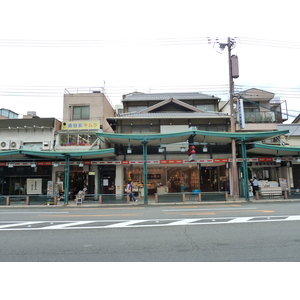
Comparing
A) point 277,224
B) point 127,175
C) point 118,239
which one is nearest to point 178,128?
point 127,175

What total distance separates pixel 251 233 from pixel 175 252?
10.1 feet

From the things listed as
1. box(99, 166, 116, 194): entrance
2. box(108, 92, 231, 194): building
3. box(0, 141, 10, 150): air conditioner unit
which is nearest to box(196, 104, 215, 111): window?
box(108, 92, 231, 194): building

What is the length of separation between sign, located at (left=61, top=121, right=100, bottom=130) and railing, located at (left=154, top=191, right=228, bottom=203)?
32.7 feet

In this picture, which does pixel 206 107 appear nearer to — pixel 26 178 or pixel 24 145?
pixel 24 145

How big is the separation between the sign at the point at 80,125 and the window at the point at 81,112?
4.83 ft

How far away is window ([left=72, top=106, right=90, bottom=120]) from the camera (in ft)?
82.2

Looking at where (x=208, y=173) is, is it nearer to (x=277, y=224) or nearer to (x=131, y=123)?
(x=131, y=123)

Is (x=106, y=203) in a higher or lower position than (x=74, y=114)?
lower

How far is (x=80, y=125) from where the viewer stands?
23641 millimetres

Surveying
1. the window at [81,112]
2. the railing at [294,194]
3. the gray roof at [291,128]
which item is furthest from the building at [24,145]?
the gray roof at [291,128]

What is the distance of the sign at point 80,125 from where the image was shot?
23.5 metres

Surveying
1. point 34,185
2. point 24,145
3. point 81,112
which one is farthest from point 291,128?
point 24,145

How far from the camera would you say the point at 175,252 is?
5848 mm

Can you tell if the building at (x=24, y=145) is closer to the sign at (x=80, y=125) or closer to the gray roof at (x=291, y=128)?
the sign at (x=80, y=125)
